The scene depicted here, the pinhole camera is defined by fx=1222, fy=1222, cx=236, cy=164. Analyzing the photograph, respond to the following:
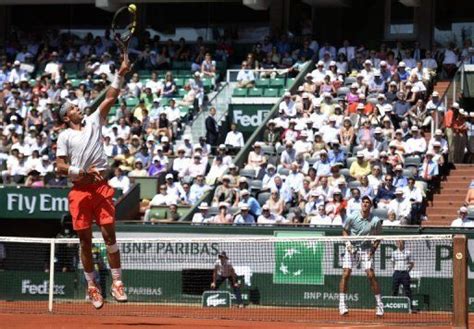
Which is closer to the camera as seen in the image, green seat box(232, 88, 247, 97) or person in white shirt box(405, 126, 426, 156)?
person in white shirt box(405, 126, 426, 156)

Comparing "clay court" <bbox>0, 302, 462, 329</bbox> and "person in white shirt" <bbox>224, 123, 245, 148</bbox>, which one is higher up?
"person in white shirt" <bbox>224, 123, 245, 148</bbox>

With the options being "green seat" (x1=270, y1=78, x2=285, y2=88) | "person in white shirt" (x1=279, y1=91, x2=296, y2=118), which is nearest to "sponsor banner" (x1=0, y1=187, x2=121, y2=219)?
"person in white shirt" (x1=279, y1=91, x2=296, y2=118)

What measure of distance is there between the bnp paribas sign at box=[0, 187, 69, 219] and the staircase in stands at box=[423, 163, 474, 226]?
7.90 meters

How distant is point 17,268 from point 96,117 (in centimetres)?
1078

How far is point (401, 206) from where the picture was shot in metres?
23.4

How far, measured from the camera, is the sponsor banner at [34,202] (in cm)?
2683

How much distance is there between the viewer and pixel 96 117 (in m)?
13.3

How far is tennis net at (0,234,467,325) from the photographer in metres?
18.9

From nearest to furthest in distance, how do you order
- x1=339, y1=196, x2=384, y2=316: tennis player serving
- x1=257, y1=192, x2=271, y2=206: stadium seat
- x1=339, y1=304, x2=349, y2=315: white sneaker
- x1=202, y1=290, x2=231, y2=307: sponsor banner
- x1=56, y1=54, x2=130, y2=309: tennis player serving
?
1. x1=56, y1=54, x2=130, y2=309: tennis player serving
2. x1=339, y1=304, x2=349, y2=315: white sneaker
3. x1=339, y1=196, x2=384, y2=316: tennis player serving
4. x1=202, y1=290, x2=231, y2=307: sponsor banner
5. x1=257, y1=192, x2=271, y2=206: stadium seat

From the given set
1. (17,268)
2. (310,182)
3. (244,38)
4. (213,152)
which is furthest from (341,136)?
(244,38)

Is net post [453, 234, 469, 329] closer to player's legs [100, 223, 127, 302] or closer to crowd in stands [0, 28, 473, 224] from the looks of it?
player's legs [100, 223, 127, 302]

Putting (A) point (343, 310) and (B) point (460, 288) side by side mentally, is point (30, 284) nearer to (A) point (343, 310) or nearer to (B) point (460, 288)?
(A) point (343, 310)

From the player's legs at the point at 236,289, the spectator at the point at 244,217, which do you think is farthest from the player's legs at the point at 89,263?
the spectator at the point at 244,217

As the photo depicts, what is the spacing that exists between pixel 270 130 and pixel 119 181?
366cm
